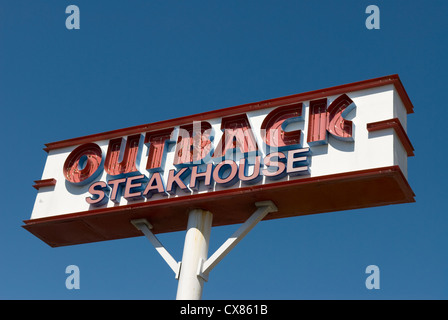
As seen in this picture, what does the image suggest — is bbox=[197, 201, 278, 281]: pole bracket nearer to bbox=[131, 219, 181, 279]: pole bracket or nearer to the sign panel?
the sign panel

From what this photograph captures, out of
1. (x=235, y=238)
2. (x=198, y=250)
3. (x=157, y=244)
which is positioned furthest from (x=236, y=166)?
(x=157, y=244)

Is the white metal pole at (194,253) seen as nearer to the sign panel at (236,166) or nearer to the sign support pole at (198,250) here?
the sign support pole at (198,250)

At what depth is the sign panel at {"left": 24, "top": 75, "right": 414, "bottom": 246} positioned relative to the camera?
32.4 ft

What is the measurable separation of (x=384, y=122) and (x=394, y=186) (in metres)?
0.97

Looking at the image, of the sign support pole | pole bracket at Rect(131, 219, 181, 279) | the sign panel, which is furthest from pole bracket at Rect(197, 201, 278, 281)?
pole bracket at Rect(131, 219, 181, 279)

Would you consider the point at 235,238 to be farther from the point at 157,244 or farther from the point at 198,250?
the point at 157,244

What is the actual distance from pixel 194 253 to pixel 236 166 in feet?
5.12

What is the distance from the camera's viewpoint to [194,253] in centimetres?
1025

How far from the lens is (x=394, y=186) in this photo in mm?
9617

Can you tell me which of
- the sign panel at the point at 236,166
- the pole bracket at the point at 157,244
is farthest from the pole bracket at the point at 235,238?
the pole bracket at the point at 157,244

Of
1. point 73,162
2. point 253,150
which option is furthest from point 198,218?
point 73,162

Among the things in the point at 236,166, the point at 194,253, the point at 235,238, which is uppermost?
the point at 236,166

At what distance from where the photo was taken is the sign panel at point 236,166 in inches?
389
